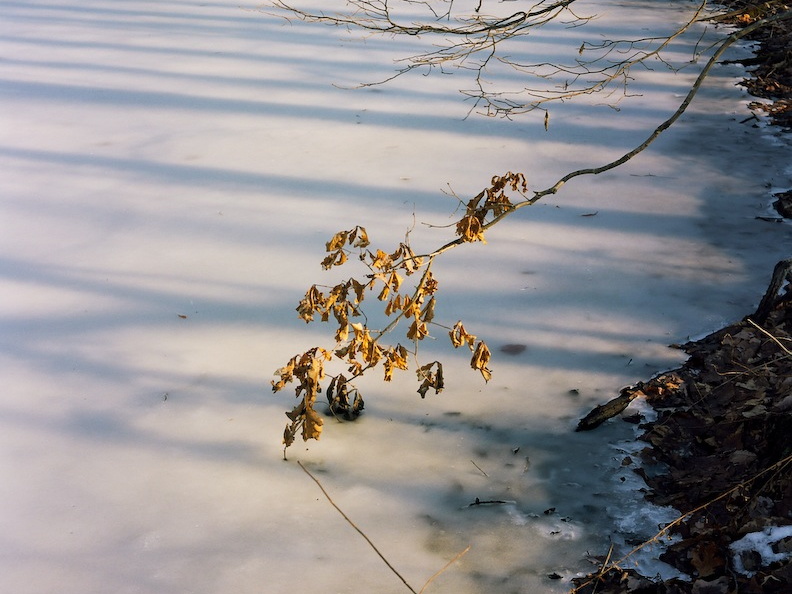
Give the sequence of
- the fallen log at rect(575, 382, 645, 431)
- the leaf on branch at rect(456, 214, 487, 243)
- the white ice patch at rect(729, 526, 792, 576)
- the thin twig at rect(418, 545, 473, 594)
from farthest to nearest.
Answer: the fallen log at rect(575, 382, 645, 431) → the leaf on branch at rect(456, 214, 487, 243) → the thin twig at rect(418, 545, 473, 594) → the white ice patch at rect(729, 526, 792, 576)

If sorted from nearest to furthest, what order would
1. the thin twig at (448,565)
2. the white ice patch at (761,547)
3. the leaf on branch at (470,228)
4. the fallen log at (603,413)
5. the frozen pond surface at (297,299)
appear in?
the white ice patch at (761,547)
the thin twig at (448,565)
the leaf on branch at (470,228)
the frozen pond surface at (297,299)
the fallen log at (603,413)

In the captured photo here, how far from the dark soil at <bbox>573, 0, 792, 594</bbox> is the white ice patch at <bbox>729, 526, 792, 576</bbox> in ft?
0.03

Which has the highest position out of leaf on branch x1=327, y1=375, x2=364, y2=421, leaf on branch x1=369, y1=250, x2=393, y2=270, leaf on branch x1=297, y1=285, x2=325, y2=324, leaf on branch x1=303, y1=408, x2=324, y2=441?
leaf on branch x1=369, y1=250, x2=393, y2=270

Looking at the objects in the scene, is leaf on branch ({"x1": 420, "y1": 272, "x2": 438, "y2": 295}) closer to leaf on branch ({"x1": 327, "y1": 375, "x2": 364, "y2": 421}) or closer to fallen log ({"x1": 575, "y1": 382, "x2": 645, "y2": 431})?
leaf on branch ({"x1": 327, "y1": 375, "x2": 364, "y2": 421})

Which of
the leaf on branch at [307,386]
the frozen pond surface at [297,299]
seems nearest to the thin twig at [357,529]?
the frozen pond surface at [297,299]

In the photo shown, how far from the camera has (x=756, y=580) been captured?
2725 mm

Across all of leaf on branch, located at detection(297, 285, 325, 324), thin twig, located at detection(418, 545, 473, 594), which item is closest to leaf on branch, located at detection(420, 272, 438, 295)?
leaf on branch, located at detection(297, 285, 325, 324)

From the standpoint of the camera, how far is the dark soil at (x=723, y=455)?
9.33 feet

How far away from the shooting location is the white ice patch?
9.12 feet

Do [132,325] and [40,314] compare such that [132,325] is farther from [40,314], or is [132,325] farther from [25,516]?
[25,516]

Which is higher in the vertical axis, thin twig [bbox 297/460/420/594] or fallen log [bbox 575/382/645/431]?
fallen log [bbox 575/382/645/431]

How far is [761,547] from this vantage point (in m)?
2.84

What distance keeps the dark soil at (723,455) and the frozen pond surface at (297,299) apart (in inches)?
5.9

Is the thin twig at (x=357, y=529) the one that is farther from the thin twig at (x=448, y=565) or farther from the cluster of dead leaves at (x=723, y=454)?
the cluster of dead leaves at (x=723, y=454)
